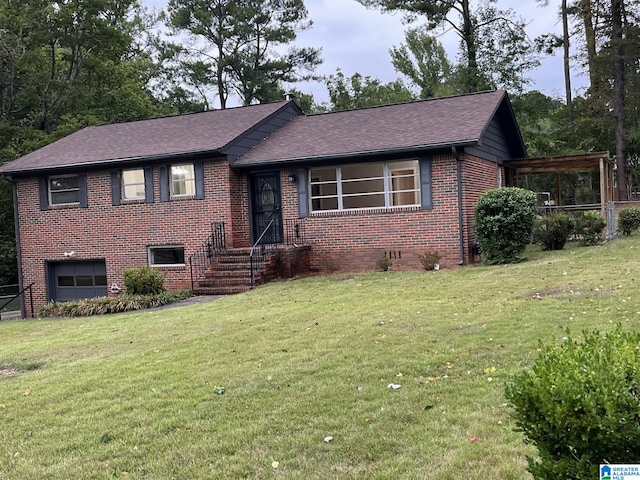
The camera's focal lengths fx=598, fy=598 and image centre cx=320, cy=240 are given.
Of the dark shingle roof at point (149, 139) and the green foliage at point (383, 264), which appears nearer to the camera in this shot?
the green foliage at point (383, 264)

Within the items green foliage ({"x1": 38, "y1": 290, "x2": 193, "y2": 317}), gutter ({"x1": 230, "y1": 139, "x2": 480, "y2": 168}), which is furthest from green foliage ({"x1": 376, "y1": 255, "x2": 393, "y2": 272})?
green foliage ({"x1": 38, "y1": 290, "x2": 193, "y2": 317})

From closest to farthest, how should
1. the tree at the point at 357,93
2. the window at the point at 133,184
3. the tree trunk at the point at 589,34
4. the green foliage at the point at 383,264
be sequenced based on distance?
the green foliage at the point at 383,264, the window at the point at 133,184, the tree trunk at the point at 589,34, the tree at the point at 357,93

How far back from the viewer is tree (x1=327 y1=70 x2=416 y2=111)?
39812 millimetres

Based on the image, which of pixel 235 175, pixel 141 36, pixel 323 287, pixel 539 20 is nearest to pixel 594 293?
pixel 323 287

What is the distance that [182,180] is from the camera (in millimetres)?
17031

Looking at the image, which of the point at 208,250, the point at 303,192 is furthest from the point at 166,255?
the point at 303,192

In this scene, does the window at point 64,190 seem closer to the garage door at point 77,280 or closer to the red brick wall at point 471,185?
the garage door at point 77,280

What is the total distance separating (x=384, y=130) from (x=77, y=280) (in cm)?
1047

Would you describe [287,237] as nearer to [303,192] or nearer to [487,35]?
[303,192]

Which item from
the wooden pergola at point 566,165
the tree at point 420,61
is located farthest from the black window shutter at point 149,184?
the tree at point 420,61

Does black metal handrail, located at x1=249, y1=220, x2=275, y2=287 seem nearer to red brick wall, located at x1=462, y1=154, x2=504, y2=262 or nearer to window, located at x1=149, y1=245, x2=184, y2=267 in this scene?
window, located at x1=149, y1=245, x2=184, y2=267

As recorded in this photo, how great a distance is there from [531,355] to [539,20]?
30.8 metres

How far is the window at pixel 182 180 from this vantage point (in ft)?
55.6

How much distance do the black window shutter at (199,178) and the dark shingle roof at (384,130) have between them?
103 cm
